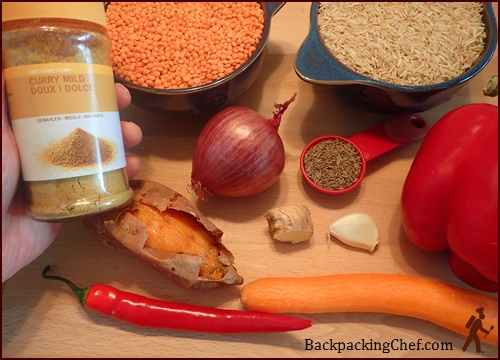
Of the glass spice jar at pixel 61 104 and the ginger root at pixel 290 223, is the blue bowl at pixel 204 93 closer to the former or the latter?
the glass spice jar at pixel 61 104

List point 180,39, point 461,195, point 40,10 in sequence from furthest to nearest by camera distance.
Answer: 1. point 180,39
2. point 461,195
3. point 40,10

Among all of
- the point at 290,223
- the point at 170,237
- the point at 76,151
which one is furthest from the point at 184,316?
the point at 76,151

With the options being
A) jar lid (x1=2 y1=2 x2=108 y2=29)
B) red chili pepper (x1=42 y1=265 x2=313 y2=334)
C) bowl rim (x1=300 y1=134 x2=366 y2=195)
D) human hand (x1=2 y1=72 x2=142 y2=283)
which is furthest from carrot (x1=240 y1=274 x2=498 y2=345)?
jar lid (x1=2 y1=2 x2=108 y2=29)

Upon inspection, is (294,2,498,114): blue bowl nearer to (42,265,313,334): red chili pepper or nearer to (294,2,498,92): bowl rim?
(294,2,498,92): bowl rim

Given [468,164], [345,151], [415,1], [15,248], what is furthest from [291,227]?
[415,1]

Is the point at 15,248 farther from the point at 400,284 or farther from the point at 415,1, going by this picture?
the point at 415,1

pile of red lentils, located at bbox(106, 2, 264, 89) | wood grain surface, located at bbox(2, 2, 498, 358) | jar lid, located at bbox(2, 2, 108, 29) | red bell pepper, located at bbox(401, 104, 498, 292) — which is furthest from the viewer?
pile of red lentils, located at bbox(106, 2, 264, 89)

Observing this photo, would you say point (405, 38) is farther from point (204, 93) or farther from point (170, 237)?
point (170, 237)
